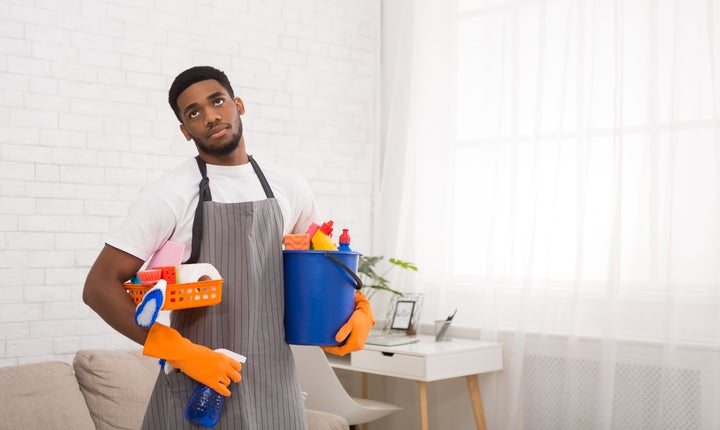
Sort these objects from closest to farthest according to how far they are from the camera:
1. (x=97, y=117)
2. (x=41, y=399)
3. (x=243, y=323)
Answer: (x=243, y=323) < (x=41, y=399) < (x=97, y=117)

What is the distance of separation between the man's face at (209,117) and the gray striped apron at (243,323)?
78 mm

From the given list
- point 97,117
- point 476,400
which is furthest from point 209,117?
point 476,400

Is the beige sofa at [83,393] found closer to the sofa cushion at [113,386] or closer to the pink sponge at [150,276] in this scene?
the sofa cushion at [113,386]

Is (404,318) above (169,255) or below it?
below

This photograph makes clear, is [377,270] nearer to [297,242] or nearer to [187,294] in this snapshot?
[297,242]

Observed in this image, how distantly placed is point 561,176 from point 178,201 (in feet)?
7.66

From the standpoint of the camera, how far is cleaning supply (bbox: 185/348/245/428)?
5.59 ft

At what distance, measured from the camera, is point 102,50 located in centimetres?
354

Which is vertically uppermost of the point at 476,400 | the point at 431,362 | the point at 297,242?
the point at 297,242

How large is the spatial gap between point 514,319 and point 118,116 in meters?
2.06

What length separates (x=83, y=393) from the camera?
10.3ft

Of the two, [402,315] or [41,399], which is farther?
[402,315]

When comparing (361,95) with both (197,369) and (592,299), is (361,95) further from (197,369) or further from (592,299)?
(197,369)

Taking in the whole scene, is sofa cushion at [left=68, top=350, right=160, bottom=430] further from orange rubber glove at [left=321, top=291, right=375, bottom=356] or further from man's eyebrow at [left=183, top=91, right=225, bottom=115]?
man's eyebrow at [left=183, top=91, right=225, bottom=115]
